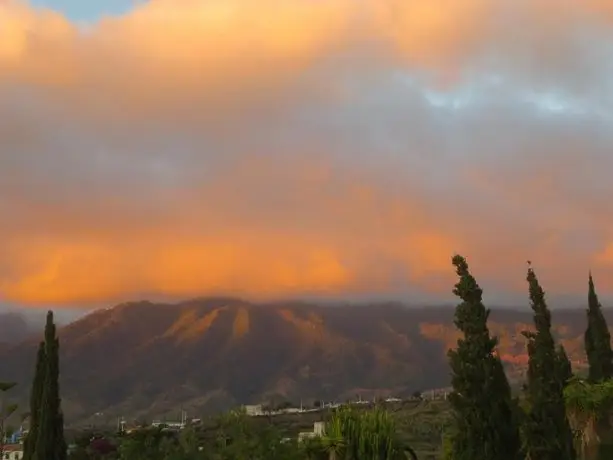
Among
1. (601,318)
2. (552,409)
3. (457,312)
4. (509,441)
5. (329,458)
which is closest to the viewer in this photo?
(329,458)

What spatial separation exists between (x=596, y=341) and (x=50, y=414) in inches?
1808

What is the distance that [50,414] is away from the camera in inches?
2018

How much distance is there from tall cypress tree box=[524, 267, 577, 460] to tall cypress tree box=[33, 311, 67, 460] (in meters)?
32.9

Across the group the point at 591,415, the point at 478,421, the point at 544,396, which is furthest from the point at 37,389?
the point at 478,421

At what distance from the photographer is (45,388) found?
52094mm

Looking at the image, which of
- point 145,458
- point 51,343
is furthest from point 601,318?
point 51,343

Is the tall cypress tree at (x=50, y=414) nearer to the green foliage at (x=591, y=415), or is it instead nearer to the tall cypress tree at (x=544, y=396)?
the tall cypress tree at (x=544, y=396)

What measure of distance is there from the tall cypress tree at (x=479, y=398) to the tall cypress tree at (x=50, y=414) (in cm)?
3317

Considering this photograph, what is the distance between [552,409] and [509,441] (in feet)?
23.7

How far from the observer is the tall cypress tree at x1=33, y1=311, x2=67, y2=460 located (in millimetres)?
50000

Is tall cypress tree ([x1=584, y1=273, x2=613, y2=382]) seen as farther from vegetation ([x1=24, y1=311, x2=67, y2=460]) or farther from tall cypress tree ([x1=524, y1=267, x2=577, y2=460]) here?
vegetation ([x1=24, y1=311, x2=67, y2=460])

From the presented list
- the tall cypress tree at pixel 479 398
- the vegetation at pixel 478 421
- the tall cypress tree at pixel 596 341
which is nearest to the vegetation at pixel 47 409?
the vegetation at pixel 478 421

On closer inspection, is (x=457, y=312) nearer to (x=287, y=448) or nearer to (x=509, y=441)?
(x=509, y=441)

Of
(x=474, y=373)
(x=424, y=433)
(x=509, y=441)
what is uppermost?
(x=474, y=373)
